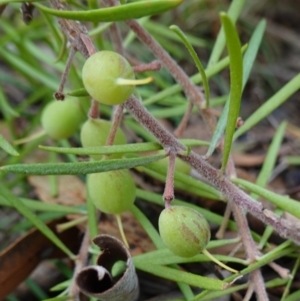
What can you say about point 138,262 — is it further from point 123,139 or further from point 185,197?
point 185,197

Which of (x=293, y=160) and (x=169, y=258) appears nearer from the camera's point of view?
(x=169, y=258)

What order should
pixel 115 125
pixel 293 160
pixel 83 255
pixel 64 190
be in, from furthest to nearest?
1. pixel 293 160
2. pixel 64 190
3. pixel 83 255
4. pixel 115 125

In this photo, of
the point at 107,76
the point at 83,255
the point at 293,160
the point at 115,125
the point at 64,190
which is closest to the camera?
the point at 107,76

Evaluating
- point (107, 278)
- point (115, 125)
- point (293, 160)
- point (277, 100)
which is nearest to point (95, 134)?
point (115, 125)

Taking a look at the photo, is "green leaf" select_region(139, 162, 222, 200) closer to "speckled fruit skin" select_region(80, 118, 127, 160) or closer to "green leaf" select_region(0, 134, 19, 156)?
"speckled fruit skin" select_region(80, 118, 127, 160)

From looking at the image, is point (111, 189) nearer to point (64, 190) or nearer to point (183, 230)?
point (183, 230)

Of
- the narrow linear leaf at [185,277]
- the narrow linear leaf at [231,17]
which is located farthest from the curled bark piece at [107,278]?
the narrow linear leaf at [231,17]

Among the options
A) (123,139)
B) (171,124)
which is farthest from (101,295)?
(171,124)
